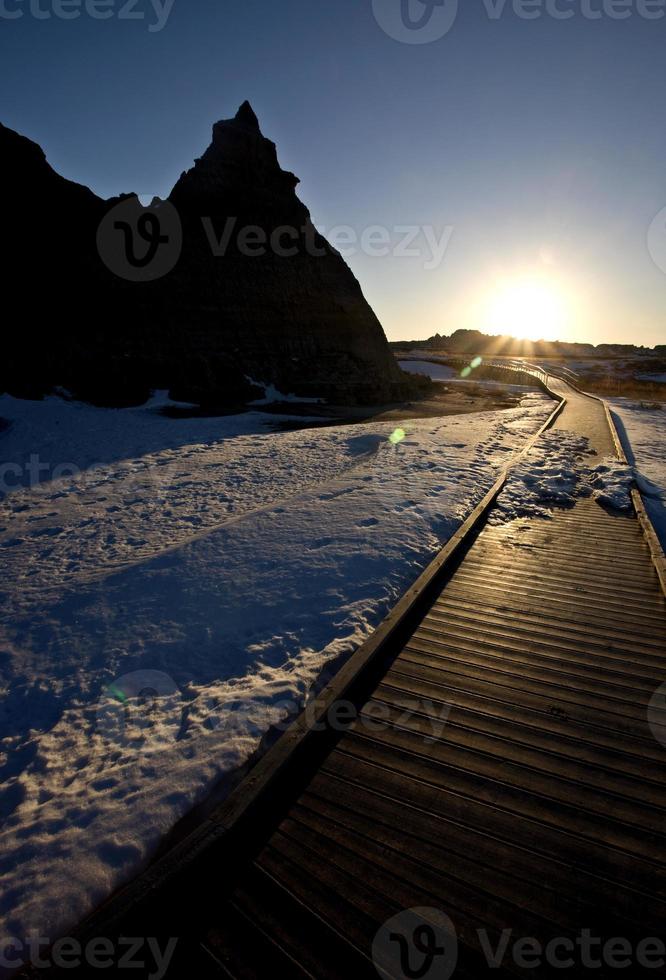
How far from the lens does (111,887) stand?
2.73 metres

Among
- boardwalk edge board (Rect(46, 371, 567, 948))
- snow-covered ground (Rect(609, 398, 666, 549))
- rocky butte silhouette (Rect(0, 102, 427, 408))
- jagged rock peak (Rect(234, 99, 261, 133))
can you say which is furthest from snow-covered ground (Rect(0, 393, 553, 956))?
jagged rock peak (Rect(234, 99, 261, 133))

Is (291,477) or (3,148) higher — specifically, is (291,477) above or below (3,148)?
below

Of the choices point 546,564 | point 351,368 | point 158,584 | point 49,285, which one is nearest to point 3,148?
point 49,285

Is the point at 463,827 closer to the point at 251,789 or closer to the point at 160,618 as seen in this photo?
the point at 251,789

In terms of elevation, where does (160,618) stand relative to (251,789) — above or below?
A: below

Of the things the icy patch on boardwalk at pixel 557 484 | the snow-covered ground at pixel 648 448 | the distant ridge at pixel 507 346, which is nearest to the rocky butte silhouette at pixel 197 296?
the snow-covered ground at pixel 648 448

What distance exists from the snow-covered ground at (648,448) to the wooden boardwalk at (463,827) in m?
6.17

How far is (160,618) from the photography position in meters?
5.68

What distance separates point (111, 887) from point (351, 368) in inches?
1222

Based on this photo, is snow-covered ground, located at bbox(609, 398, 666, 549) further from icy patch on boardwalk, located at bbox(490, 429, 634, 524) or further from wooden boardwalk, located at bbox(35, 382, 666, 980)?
wooden boardwalk, located at bbox(35, 382, 666, 980)

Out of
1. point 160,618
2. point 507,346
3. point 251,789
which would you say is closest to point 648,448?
point 160,618

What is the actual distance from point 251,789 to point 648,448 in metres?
18.2

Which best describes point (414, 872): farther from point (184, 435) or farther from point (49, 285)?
point (49, 285)

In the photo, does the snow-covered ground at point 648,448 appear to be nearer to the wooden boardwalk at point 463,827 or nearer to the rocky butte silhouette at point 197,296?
the wooden boardwalk at point 463,827
